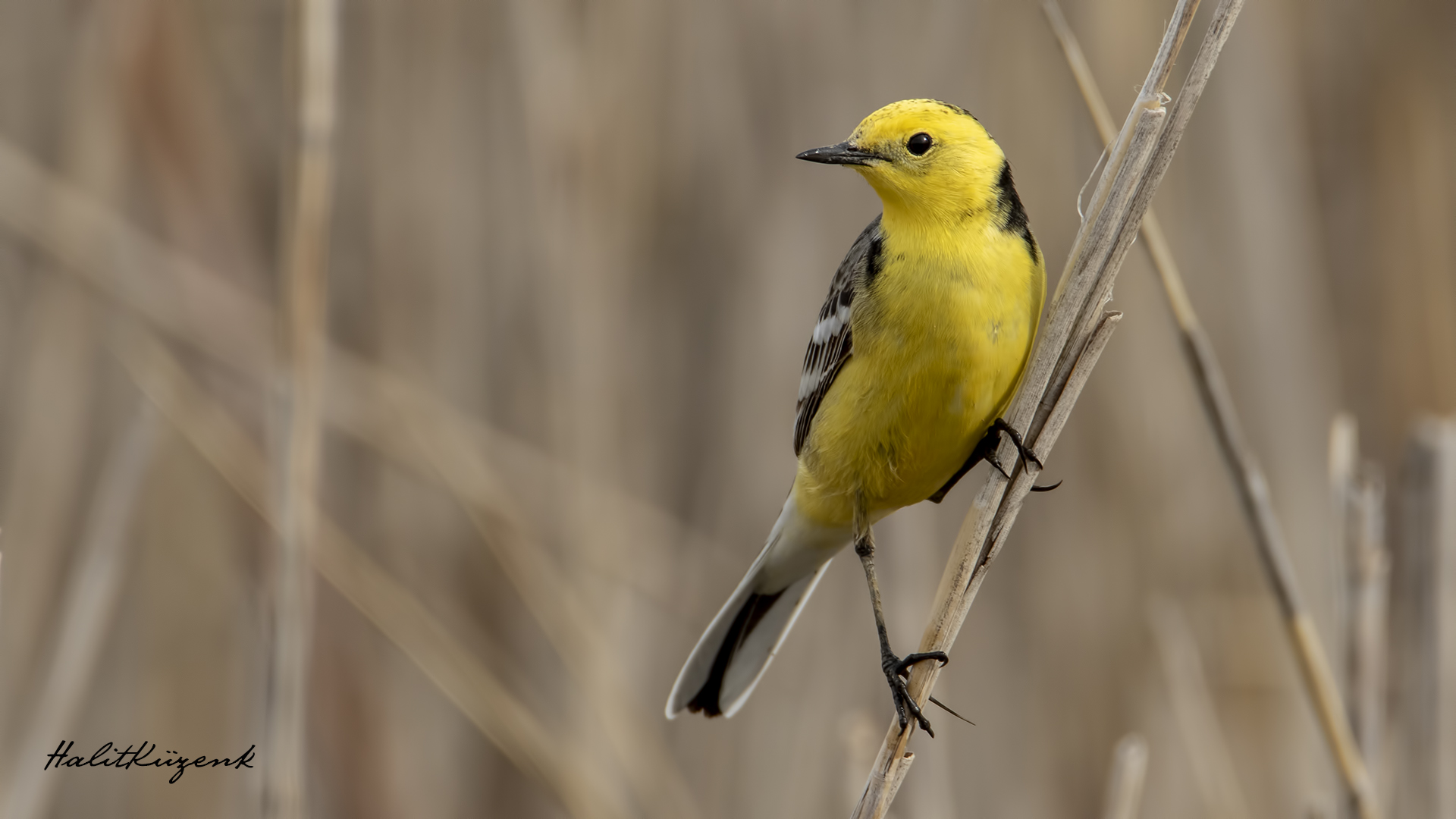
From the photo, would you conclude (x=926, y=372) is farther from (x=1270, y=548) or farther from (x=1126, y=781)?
(x=1126, y=781)

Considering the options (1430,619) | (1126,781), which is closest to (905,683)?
(1126,781)

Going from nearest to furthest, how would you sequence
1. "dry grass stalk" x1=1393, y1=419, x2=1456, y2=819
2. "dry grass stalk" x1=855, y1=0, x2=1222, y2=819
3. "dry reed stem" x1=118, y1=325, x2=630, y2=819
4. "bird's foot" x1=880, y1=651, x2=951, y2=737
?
"dry grass stalk" x1=855, y1=0, x2=1222, y2=819 < "bird's foot" x1=880, y1=651, x2=951, y2=737 < "dry grass stalk" x1=1393, y1=419, x2=1456, y2=819 < "dry reed stem" x1=118, y1=325, x2=630, y2=819

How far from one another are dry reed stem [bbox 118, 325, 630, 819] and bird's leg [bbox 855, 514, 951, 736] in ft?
3.05

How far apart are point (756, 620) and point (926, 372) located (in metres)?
0.74

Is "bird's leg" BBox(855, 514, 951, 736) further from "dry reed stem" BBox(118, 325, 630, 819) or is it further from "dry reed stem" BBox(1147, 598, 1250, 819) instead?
"dry reed stem" BBox(118, 325, 630, 819)

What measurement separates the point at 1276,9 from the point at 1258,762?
2.02 m

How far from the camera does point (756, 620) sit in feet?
7.97

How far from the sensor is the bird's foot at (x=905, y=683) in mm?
1660

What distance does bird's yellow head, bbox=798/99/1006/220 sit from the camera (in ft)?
6.61

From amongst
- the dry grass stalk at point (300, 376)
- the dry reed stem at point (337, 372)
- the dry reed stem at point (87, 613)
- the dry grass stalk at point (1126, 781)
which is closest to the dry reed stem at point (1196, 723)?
the dry grass stalk at point (1126, 781)

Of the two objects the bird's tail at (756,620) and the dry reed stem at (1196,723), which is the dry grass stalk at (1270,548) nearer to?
the dry reed stem at (1196,723)

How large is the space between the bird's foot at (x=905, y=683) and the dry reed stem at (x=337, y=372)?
1.00m

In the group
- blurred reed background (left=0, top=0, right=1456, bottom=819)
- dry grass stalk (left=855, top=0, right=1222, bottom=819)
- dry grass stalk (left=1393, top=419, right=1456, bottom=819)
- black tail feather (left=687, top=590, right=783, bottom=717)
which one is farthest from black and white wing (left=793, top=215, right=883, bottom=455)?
dry grass stalk (left=1393, top=419, right=1456, bottom=819)

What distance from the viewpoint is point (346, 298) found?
345 cm
